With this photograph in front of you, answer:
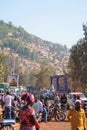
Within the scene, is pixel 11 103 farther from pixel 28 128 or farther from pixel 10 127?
pixel 28 128

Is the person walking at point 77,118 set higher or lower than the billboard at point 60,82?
lower

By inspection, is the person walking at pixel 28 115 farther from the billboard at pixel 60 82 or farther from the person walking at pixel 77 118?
the billboard at pixel 60 82

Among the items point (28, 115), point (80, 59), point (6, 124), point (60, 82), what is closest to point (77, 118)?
point (28, 115)

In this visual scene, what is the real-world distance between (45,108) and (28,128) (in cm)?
1601

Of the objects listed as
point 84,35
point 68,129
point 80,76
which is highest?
point 84,35

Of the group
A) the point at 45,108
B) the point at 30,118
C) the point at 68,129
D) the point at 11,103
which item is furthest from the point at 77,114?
the point at 45,108

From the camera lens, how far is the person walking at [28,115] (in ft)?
29.6

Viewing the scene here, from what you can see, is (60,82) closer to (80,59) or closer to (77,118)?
(80,59)

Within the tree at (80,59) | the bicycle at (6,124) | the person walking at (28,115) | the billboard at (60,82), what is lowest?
the bicycle at (6,124)

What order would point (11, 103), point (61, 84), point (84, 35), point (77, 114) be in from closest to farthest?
point (77, 114)
point (11, 103)
point (84, 35)
point (61, 84)

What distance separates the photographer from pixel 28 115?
910 cm

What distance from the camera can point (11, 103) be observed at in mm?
22500

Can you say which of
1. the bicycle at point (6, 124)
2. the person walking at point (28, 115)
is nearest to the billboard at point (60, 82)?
the bicycle at point (6, 124)

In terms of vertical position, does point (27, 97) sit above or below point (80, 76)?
below
